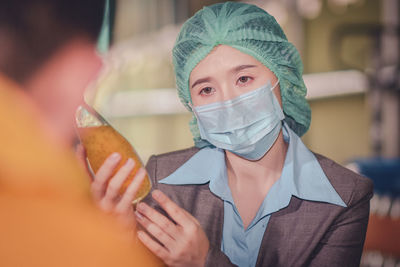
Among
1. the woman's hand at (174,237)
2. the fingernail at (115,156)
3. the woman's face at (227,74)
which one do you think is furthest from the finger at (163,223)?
the woman's face at (227,74)

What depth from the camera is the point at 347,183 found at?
0.74 meters

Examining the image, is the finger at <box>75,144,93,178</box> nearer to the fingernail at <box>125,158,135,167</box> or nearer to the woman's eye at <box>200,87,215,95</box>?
the fingernail at <box>125,158,135,167</box>

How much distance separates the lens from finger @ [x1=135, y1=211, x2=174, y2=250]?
0.65 meters

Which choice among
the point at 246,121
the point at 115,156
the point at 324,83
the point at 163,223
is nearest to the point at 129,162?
the point at 115,156

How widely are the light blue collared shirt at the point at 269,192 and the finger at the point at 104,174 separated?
0.58 feet

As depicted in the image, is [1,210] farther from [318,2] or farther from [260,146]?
[318,2]

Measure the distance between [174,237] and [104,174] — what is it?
170 mm

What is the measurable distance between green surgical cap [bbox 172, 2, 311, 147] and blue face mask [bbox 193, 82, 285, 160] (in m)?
0.04

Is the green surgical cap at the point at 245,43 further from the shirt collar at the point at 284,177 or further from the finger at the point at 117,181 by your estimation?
the finger at the point at 117,181

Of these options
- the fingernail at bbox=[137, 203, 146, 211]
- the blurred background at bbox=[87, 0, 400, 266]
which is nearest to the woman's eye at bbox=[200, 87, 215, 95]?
the blurred background at bbox=[87, 0, 400, 266]

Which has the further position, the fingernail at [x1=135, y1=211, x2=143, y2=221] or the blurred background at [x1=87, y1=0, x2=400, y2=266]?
the blurred background at [x1=87, y1=0, x2=400, y2=266]

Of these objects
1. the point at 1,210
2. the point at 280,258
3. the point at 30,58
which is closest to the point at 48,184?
the point at 1,210

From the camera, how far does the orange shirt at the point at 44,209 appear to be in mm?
679

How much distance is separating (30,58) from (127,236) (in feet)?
1.28
